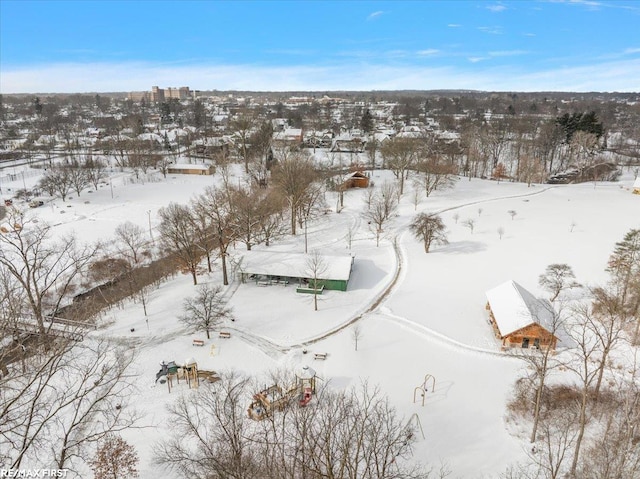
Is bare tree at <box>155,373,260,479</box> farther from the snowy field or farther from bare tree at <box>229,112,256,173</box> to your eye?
bare tree at <box>229,112,256,173</box>

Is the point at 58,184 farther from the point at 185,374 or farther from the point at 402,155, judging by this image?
the point at 185,374

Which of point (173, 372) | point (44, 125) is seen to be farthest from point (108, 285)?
point (44, 125)

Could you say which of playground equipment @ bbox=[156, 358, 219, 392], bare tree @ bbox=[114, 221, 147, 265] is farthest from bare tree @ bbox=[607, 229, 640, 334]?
bare tree @ bbox=[114, 221, 147, 265]

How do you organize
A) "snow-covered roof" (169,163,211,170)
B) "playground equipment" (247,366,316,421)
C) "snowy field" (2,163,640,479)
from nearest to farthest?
"playground equipment" (247,366,316,421) < "snowy field" (2,163,640,479) < "snow-covered roof" (169,163,211,170)

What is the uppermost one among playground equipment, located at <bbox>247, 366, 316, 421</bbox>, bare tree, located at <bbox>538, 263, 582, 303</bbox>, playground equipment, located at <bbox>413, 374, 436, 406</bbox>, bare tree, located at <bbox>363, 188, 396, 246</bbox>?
bare tree, located at <bbox>363, 188, 396, 246</bbox>

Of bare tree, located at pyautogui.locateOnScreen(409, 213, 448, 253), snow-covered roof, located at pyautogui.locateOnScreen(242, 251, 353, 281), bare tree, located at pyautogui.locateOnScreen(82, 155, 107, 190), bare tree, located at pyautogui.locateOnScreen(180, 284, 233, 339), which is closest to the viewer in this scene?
bare tree, located at pyautogui.locateOnScreen(180, 284, 233, 339)

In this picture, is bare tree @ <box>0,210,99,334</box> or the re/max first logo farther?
bare tree @ <box>0,210,99,334</box>

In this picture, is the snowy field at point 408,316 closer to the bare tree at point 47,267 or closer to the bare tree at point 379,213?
the bare tree at point 379,213

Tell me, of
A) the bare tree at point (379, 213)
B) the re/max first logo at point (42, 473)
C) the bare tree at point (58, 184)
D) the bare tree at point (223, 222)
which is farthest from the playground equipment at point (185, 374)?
the bare tree at point (58, 184)
